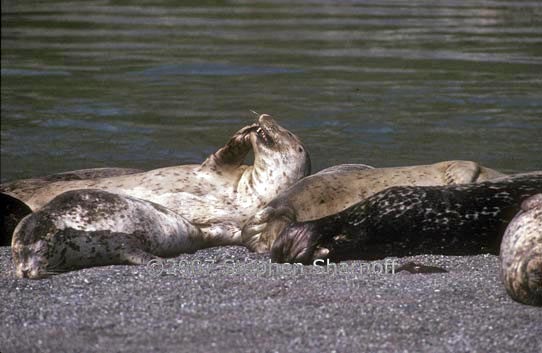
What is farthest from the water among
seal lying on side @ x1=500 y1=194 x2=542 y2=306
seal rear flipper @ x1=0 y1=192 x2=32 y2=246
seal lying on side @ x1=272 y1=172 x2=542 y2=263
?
seal lying on side @ x1=500 y1=194 x2=542 y2=306

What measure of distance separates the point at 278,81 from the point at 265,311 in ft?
31.6

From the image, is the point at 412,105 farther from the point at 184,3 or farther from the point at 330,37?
the point at 184,3

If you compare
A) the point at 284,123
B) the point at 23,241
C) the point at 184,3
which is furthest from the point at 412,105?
the point at 184,3

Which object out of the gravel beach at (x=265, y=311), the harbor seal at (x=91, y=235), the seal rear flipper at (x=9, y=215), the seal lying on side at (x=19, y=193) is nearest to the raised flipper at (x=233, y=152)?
Result: the seal lying on side at (x=19, y=193)

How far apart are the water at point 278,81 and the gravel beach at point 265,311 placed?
448 cm

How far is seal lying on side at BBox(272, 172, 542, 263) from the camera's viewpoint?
273 inches

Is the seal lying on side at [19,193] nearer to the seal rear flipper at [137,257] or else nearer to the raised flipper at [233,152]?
the raised flipper at [233,152]

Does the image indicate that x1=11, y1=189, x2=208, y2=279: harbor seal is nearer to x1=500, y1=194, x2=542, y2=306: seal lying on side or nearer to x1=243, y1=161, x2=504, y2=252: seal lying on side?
x1=243, y1=161, x2=504, y2=252: seal lying on side

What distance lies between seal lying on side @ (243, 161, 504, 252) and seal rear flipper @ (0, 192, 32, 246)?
4.76 feet

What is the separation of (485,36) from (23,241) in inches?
472

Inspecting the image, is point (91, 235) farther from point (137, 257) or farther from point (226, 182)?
point (226, 182)

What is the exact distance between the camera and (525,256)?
575 cm

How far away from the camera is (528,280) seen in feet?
18.6
